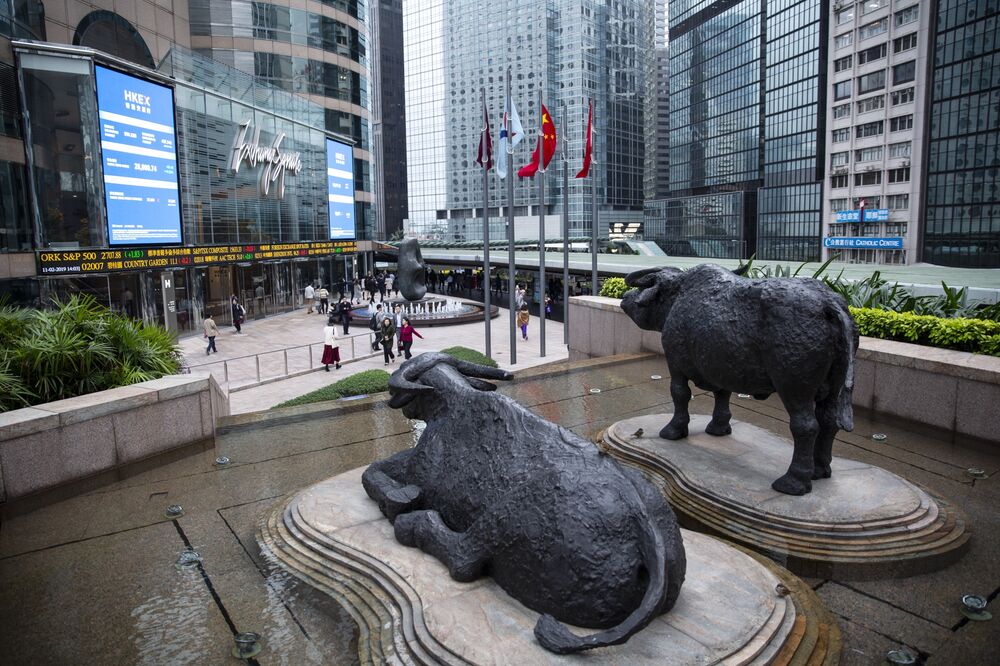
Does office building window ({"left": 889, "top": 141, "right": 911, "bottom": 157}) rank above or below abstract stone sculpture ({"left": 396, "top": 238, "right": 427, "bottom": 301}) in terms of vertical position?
above

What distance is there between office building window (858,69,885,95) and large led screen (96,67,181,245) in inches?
2234

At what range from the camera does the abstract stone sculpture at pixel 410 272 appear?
32.4ft

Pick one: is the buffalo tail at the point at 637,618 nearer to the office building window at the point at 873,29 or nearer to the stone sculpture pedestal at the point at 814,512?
the stone sculpture pedestal at the point at 814,512

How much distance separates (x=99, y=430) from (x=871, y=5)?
222 feet

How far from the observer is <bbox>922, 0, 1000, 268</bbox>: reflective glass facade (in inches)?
1981

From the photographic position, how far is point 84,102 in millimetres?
22234

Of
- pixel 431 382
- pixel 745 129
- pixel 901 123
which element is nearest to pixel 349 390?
pixel 431 382

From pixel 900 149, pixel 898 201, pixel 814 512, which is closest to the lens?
pixel 814 512

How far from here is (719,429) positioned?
8.20 metres

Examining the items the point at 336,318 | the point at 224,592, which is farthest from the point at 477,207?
the point at 224,592

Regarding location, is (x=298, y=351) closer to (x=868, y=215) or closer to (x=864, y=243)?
(x=864, y=243)

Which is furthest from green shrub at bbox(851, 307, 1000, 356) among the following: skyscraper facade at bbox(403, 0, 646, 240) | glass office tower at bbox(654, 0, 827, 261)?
glass office tower at bbox(654, 0, 827, 261)

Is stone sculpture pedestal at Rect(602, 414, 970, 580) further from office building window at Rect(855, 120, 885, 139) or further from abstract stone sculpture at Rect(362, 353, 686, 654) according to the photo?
office building window at Rect(855, 120, 885, 139)

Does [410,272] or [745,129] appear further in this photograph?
[745,129]
